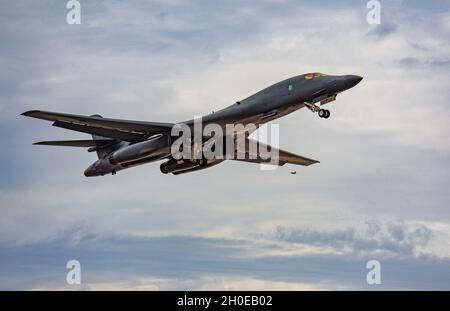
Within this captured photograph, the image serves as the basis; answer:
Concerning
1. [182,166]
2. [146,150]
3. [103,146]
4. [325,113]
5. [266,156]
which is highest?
[103,146]

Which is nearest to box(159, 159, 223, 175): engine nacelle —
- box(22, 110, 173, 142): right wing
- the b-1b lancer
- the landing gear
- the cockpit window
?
the b-1b lancer

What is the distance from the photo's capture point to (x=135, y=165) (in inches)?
2228

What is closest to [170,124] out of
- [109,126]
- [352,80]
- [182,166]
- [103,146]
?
[182,166]

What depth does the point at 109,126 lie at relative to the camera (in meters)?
54.9

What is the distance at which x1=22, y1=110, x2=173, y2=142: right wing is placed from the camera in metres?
52.5

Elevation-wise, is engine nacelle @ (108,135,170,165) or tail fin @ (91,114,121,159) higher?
tail fin @ (91,114,121,159)

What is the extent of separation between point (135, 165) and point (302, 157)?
47.0ft

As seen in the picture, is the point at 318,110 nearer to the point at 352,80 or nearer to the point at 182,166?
the point at 352,80

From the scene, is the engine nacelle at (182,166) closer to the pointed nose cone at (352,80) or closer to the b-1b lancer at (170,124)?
the b-1b lancer at (170,124)

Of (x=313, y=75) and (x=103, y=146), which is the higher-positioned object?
(x=313, y=75)

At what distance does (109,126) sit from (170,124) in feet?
13.9

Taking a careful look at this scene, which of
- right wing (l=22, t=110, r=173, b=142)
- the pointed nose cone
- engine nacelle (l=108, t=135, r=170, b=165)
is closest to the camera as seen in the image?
the pointed nose cone

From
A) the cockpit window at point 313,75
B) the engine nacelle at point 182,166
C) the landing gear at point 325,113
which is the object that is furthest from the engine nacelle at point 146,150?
the landing gear at point 325,113

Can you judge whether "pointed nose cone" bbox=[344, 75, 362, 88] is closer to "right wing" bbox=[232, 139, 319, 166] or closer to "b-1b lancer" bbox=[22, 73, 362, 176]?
"b-1b lancer" bbox=[22, 73, 362, 176]
